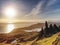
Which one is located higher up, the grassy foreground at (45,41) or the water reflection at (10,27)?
the water reflection at (10,27)

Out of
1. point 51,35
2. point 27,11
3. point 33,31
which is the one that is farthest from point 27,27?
point 51,35

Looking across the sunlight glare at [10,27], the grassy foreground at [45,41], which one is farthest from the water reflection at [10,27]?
the grassy foreground at [45,41]

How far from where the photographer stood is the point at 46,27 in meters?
3.37

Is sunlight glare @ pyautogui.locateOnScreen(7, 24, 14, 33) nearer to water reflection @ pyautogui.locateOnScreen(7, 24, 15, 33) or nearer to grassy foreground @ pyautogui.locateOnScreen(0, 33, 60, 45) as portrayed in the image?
water reflection @ pyautogui.locateOnScreen(7, 24, 15, 33)

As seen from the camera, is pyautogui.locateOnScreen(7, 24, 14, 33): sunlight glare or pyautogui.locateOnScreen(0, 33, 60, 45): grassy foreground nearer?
pyautogui.locateOnScreen(0, 33, 60, 45): grassy foreground

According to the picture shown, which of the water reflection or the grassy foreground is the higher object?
the water reflection

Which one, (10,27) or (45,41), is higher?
(10,27)

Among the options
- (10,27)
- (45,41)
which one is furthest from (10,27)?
(45,41)

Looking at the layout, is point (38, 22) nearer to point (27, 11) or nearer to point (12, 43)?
point (27, 11)

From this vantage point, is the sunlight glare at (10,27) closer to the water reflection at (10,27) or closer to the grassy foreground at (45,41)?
Result: the water reflection at (10,27)

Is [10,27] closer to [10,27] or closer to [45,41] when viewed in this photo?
[10,27]

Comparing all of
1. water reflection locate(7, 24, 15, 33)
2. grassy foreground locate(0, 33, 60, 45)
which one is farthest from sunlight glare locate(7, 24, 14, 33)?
grassy foreground locate(0, 33, 60, 45)

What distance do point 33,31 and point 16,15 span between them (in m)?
0.56

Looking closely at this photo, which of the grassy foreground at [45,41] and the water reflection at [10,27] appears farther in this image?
the water reflection at [10,27]
